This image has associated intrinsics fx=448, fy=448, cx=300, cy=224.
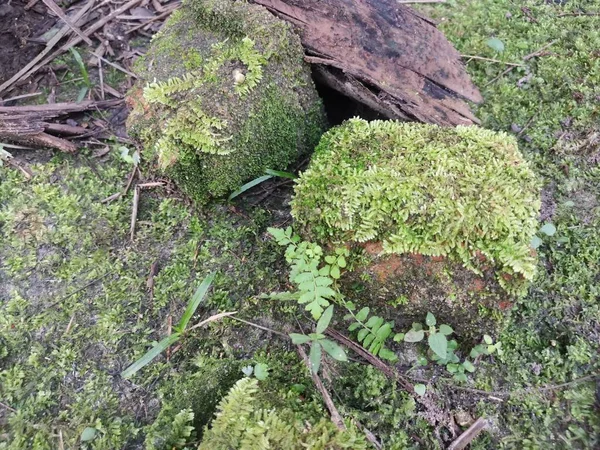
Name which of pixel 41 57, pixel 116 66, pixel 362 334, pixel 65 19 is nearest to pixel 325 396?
pixel 362 334

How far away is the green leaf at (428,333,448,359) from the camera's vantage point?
2086 millimetres

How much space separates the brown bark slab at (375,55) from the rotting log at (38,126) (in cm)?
158

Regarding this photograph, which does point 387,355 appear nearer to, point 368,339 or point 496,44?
point 368,339

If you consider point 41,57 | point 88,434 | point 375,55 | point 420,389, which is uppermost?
point 375,55

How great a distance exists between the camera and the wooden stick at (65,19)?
3.51 m

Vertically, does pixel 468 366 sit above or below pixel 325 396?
above

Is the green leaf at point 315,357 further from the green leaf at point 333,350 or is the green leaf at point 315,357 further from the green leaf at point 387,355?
the green leaf at point 387,355

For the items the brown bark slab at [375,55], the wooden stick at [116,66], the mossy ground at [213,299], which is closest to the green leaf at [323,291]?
the mossy ground at [213,299]

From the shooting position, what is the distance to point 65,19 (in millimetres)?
3531

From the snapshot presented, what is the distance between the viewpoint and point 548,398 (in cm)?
217

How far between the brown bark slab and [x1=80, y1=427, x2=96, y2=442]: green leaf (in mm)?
2312

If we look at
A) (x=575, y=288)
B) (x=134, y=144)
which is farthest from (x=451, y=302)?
(x=134, y=144)

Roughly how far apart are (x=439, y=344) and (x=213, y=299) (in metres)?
1.20

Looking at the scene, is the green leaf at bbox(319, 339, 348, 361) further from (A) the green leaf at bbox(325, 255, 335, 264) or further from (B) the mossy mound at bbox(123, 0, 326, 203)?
(B) the mossy mound at bbox(123, 0, 326, 203)
